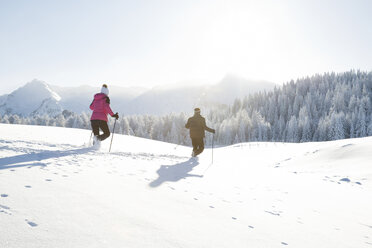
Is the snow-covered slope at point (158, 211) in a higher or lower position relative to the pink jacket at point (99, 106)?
lower

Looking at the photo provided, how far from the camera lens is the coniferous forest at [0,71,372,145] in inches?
3243

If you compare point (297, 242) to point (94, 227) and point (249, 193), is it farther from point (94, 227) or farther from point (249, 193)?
point (94, 227)

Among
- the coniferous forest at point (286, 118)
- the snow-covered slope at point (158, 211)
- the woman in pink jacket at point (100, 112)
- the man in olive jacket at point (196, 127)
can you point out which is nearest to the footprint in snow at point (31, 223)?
the snow-covered slope at point (158, 211)

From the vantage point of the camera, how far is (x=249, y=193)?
488 centimetres

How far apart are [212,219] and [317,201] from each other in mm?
3544

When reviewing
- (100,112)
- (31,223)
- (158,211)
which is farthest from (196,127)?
(31,223)

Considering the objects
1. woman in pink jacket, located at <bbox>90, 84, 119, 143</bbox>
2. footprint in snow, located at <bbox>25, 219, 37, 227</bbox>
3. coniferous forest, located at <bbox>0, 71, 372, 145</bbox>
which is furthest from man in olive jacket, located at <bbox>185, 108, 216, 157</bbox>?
coniferous forest, located at <bbox>0, 71, 372, 145</bbox>

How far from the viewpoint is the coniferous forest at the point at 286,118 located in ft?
270

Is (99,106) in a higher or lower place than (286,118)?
lower

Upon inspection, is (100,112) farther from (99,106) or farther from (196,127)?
(196,127)

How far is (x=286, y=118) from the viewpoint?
11719 cm

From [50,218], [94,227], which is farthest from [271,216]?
[50,218]

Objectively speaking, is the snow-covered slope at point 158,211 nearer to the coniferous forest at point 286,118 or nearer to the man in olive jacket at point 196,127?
the man in olive jacket at point 196,127

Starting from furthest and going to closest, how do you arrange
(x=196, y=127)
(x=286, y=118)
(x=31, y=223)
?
(x=286, y=118)
(x=196, y=127)
(x=31, y=223)
